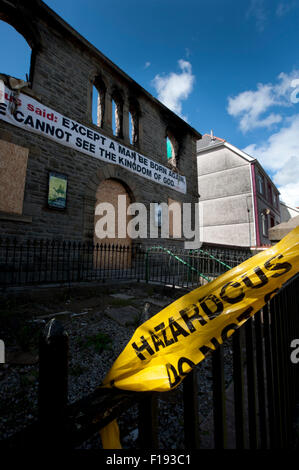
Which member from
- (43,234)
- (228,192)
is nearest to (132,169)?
(43,234)

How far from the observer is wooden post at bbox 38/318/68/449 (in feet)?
1.96

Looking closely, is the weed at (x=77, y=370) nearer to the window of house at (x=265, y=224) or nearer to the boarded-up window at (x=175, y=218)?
the boarded-up window at (x=175, y=218)

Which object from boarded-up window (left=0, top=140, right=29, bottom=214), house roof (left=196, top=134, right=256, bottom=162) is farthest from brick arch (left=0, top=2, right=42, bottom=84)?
house roof (left=196, top=134, right=256, bottom=162)

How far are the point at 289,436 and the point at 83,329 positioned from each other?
309 centimetres

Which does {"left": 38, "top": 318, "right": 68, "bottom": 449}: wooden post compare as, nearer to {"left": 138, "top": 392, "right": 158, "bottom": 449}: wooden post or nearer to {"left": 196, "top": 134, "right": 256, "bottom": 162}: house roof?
{"left": 138, "top": 392, "right": 158, "bottom": 449}: wooden post

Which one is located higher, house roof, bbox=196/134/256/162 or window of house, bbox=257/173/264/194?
house roof, bbox=196/134/256/162

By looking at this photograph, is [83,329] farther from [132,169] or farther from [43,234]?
[132,169]

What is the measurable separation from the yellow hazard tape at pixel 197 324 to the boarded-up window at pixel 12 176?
701 cm

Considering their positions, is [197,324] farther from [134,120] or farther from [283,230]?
[134,120]

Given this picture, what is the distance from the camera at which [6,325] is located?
12.0ft

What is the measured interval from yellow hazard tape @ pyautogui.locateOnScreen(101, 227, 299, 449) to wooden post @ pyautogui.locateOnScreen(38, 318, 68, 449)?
0.29m

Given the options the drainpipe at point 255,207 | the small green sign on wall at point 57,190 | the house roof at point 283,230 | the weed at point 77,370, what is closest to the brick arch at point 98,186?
the small green sign on wall at point 57,190

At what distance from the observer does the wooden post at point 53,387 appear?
1.96 ft

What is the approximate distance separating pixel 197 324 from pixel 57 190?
764 cm
